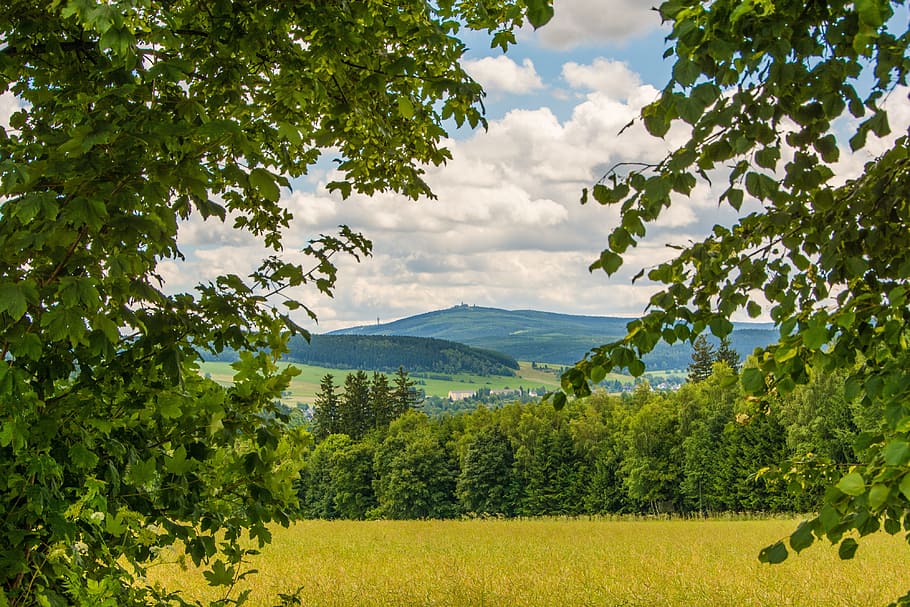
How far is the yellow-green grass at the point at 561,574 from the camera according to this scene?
10.2 m

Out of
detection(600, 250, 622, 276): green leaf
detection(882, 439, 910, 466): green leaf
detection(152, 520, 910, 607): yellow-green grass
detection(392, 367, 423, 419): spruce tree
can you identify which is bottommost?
detection(392, 367, 423, 419): spruce tree

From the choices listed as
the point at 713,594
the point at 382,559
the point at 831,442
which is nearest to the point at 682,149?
the point at 713,594

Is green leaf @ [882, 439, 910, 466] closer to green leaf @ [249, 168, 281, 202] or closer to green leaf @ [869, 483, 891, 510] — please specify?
green leaf @ [869, 483, 891, 510]

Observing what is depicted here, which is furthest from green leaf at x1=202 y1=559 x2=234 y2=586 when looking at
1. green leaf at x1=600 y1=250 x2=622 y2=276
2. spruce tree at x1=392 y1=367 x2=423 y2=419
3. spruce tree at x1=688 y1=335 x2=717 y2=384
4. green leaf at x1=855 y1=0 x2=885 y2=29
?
spruce tree at x1=688 y1=335 x2=717 y2=384

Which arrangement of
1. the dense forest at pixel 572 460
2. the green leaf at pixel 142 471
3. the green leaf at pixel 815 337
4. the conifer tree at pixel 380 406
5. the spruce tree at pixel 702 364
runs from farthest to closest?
the conifer tree at pixel 380 406 < the spruce tree at pixel 702 364 < the dense forest at pixel 572 460 < the green leaf at pixel 142 471 < the green leaf at pixel 815 337

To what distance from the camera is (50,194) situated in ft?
8.02

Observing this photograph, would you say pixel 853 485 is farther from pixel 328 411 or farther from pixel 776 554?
pixel 328 411

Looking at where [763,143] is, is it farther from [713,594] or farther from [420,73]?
[713,594]

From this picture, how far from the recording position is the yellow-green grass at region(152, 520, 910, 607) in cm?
1018

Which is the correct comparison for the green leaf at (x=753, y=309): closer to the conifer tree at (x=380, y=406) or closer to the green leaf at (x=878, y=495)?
the green leaf at (x=878, y=495)

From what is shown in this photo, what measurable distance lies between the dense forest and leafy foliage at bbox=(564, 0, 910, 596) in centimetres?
4809

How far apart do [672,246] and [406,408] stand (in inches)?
2974

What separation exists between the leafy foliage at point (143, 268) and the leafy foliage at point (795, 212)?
634 mm

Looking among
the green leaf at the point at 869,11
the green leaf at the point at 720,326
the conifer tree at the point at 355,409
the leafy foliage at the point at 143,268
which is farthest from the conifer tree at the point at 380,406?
the green leaf at the point at 869,11
